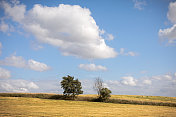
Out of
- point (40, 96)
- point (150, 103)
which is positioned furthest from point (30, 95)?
point (150, 103)

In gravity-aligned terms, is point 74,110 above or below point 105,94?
below

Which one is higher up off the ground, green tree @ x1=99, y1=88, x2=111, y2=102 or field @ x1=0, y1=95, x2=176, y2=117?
green tree @ x1=99, y1=88, x2=111, y2=102

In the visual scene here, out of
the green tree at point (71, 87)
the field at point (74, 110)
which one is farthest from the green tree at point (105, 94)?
the field at point (74, 110)

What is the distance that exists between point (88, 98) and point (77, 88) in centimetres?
711

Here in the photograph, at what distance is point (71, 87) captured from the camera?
71.4m

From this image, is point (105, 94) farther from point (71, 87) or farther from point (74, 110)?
point (74, 110)

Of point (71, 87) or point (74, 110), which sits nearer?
point (74, 110)

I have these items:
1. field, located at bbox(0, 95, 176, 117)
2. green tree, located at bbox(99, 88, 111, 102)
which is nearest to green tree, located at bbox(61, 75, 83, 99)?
green tree, located at bbox(99, 88, 111, 102)

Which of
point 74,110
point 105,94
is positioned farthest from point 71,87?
point 74,110

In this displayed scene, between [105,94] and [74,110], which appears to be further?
[105,94]

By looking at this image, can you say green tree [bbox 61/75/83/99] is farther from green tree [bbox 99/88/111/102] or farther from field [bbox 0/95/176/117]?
field [bbox 0/95/176/117]

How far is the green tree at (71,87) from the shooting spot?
71.4m

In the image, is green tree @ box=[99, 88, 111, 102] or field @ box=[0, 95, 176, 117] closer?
field @ box=[0, 95, 176, 117]

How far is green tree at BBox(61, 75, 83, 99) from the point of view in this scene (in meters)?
71.4
